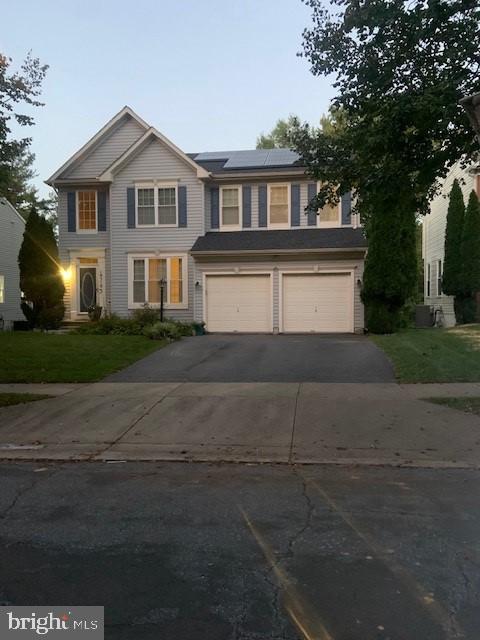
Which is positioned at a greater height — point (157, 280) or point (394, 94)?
point (394, 94)

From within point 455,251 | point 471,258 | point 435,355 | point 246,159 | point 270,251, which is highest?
point 246,159

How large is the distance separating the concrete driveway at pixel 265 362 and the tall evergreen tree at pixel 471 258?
19.1 ft

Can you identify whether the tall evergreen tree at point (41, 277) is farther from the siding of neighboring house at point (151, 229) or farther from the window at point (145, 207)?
the window at point (145, 207)

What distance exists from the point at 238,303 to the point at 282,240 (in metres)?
Result: 2.80

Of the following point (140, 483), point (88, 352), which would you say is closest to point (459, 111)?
point (140, 483)

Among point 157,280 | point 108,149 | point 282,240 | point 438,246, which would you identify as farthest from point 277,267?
point 438,246

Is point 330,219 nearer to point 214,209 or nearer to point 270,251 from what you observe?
point 270,251

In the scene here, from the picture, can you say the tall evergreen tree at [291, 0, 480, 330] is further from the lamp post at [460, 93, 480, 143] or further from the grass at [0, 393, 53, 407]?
the grass at [0, 393, 53, 407]

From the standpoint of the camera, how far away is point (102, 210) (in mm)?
22281

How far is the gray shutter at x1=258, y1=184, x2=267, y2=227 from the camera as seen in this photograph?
70.0ft

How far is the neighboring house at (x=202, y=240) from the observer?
66.3 feet

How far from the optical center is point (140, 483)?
5.88 meters

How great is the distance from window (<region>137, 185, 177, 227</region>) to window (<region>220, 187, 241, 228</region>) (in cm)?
183

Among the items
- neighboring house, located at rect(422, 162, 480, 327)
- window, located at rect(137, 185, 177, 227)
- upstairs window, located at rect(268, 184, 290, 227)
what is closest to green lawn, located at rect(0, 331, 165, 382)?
window, located at rect(137, 185, 177, 227)
